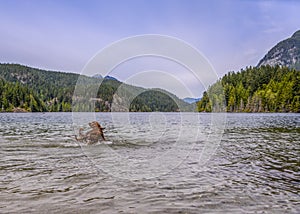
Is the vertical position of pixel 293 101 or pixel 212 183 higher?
pixel 293 101

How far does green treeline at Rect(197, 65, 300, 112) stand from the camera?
151000 mm

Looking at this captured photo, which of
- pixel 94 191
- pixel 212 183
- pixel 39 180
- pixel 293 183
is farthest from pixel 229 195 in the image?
pixel 39 180

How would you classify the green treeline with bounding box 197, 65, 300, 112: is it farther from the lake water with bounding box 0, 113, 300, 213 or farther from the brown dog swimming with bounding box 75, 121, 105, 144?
the lake water with bounding box 0, 113, 300, 213

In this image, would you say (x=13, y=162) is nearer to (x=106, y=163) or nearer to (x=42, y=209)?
(x=106, y=163)

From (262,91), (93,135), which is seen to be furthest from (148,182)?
(262,91)

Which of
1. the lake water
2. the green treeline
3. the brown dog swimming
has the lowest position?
the lake water

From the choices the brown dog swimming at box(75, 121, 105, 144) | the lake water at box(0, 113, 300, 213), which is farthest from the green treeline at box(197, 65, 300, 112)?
the lake water at box(0, 113, 300, 213)

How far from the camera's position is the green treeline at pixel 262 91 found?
151 meters

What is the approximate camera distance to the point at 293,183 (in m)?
10.7

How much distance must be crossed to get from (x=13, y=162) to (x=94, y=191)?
23.3 ft

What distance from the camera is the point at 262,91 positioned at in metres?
164

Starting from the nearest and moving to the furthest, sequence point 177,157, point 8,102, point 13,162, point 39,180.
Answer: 1. point 39,180
2. point 13,162
3. point 177,157
4. point 8,102

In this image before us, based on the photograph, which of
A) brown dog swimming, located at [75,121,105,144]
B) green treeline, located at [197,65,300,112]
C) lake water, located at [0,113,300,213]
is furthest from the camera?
green treeline, located at [197,65,300,112]

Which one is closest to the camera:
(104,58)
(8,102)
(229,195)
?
(229,195)
